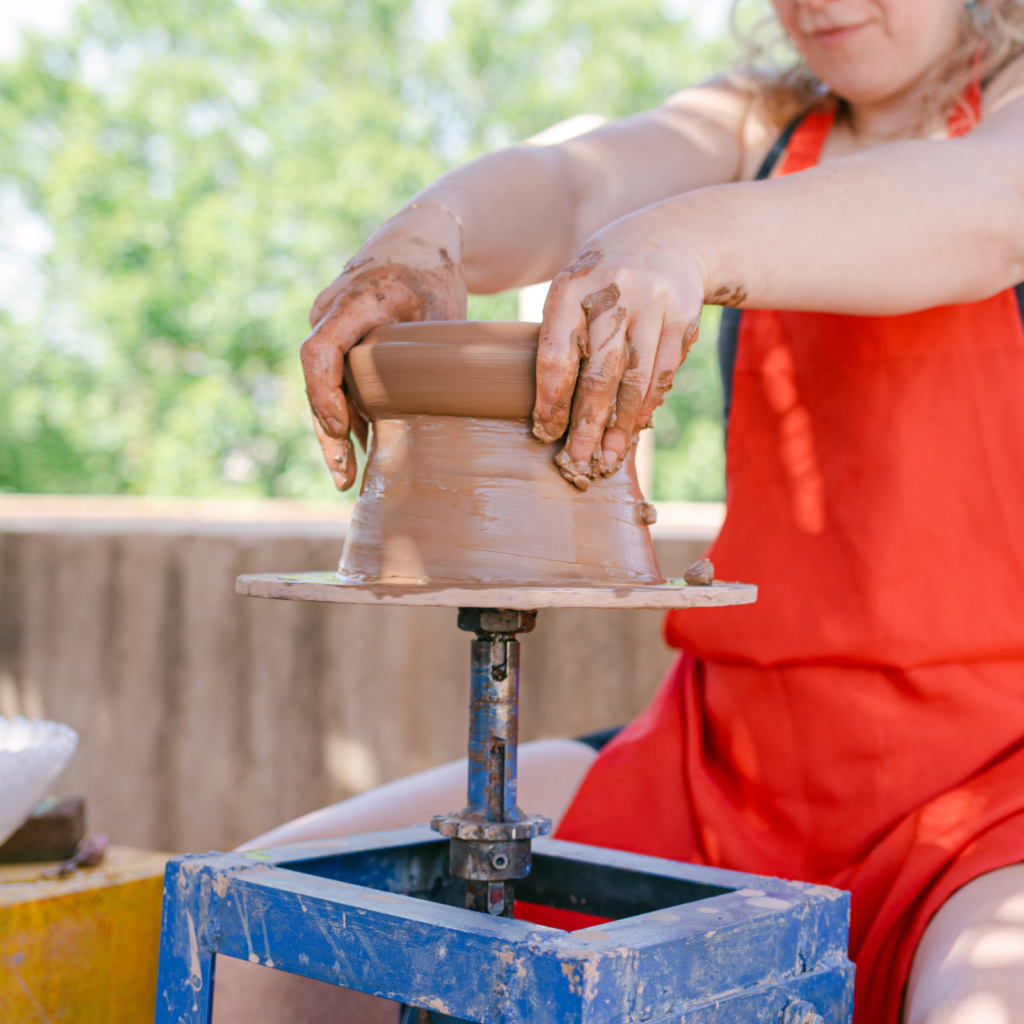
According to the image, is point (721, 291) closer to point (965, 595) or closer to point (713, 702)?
point (965, 595)

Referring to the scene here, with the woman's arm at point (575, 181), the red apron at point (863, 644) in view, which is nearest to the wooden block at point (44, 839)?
the red apron at point (863, 644)

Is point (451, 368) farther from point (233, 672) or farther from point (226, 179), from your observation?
point (226, 179)

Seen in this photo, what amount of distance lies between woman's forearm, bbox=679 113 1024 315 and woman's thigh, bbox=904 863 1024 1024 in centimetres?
61

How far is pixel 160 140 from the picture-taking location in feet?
43.0

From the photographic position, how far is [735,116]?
1.82 m

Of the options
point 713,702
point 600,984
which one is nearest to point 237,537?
point 713,702

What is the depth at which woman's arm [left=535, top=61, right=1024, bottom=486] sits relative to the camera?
3.11 ft

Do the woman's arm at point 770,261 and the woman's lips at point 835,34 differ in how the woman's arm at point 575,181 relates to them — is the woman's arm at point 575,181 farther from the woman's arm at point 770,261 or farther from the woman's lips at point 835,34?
the woman's arm at point 770,261

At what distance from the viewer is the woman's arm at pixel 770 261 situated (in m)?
0.95

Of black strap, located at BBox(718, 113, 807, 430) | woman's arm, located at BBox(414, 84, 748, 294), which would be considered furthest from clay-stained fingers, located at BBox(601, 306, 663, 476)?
black strap, located at BBox(718, 113, 807, 430)

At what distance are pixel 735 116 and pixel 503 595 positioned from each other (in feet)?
4.06

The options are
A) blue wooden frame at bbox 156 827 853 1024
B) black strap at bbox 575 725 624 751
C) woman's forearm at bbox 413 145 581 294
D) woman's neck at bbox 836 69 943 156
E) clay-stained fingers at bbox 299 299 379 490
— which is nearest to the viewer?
blue wooden frame at bbox 156 827 853 1024

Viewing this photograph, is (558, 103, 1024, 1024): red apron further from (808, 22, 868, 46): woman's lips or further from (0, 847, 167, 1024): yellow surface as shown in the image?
(0, 847, 167, 1024): yellow surface

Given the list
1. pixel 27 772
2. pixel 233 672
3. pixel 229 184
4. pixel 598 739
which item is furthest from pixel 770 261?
pixel 229 184
